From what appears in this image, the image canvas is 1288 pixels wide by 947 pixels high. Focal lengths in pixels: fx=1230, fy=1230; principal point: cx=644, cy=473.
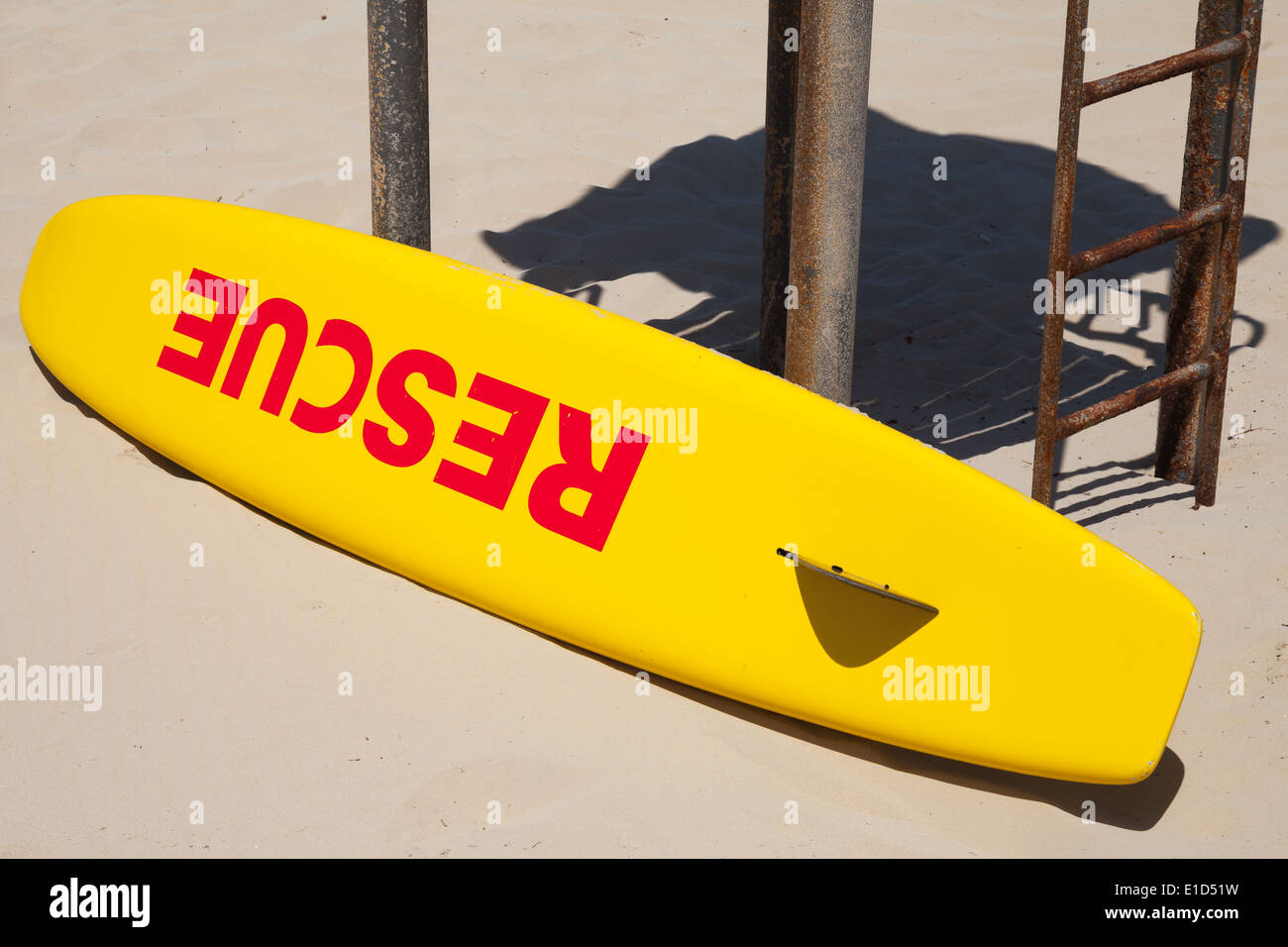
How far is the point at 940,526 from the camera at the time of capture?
2.37 metres

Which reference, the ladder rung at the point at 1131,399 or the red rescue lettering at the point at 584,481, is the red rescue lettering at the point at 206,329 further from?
the ladder rung at the point at 1131,399

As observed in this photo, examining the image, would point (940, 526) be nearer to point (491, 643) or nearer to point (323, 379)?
point (491, 643)

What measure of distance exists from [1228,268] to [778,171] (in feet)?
4.42

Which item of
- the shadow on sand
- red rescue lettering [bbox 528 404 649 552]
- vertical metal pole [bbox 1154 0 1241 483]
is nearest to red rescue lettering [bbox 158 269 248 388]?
the shadow on sand

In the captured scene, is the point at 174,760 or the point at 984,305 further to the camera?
the point at 984,305

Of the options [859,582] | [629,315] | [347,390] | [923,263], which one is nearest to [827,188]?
[859,582]

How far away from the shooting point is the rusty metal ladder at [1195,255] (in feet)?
9.43

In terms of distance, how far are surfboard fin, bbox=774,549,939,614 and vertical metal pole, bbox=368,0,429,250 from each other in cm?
138

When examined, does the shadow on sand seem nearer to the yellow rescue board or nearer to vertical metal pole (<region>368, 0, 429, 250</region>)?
the yellow rescue board

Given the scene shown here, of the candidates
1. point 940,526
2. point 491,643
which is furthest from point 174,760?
point 940,526

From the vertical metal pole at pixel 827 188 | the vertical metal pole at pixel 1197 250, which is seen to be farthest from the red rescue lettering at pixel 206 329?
the vertical metal pole at pixel 1197 250

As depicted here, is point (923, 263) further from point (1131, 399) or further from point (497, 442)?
point (497, 442)

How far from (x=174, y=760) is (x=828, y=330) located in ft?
5.34

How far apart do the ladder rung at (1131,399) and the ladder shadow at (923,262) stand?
0.49m
